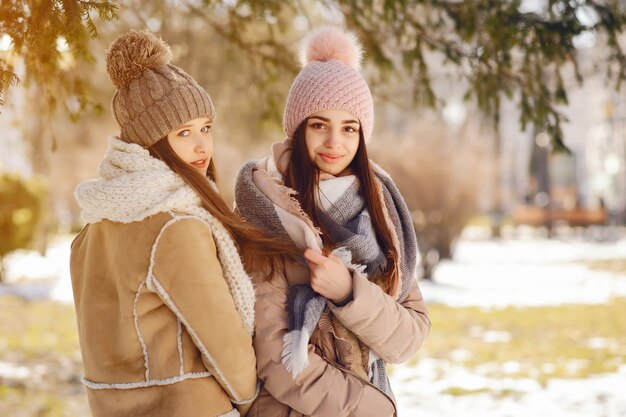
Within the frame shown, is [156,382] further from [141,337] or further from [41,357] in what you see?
[41,357]

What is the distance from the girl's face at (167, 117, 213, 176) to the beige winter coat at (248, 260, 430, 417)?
43 cm

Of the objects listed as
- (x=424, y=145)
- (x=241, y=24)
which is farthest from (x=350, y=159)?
(x=424, y=145)

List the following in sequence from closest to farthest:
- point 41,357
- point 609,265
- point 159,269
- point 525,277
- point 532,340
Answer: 1. point 159,269
2. point 41,357
3. point 532,340
4. point 525,277
5. point 609,265

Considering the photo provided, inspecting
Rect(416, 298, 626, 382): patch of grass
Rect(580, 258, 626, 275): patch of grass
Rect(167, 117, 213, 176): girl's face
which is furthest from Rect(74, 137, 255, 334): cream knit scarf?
Rect(580, 258, 626, 275): patch of grass

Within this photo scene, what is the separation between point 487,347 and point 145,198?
6.95m

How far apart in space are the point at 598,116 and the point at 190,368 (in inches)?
1552

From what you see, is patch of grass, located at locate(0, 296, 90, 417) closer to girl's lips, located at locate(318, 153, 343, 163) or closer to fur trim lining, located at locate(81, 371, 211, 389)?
fur trim lining, located at locate(81, 371, 211, 389)

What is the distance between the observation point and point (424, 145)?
50.5 feet

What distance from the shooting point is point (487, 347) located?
8.40 meters

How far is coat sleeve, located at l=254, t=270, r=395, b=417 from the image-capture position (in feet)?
7.34

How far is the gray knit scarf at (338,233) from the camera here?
226cm

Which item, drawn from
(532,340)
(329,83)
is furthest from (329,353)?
(532,340)

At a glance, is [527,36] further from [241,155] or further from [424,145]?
[424,145]

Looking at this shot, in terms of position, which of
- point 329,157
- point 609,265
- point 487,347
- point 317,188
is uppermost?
point 609,265
